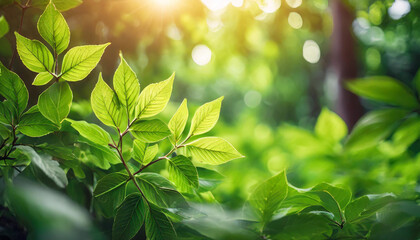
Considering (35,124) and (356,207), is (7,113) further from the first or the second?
(356,207)

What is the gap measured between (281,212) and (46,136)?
0.87 feet

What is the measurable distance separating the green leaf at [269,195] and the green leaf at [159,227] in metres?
0.08

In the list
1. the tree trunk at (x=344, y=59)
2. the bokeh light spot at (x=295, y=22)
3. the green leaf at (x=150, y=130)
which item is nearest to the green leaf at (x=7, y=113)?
the green leaf at (x=150, y=130)

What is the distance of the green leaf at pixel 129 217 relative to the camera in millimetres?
307

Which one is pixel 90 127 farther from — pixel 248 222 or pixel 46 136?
pixel 248 222

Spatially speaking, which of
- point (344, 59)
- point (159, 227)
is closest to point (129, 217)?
point (159, 227)

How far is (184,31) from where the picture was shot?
4.00 feet

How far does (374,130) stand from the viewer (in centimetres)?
34

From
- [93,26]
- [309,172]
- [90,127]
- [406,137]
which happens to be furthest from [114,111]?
[309,172]

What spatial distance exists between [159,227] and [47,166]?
0.12m

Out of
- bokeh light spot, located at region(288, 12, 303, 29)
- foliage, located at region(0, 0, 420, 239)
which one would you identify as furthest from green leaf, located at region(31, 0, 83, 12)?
bokeh light spot, located at region(288, 12, 303, 29)

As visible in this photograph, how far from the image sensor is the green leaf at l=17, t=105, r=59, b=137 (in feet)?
1.02

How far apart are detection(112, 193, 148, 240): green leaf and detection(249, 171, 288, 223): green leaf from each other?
11 cm

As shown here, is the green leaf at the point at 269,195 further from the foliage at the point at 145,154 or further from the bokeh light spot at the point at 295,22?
the bokeh light spot at the point at 295,22
